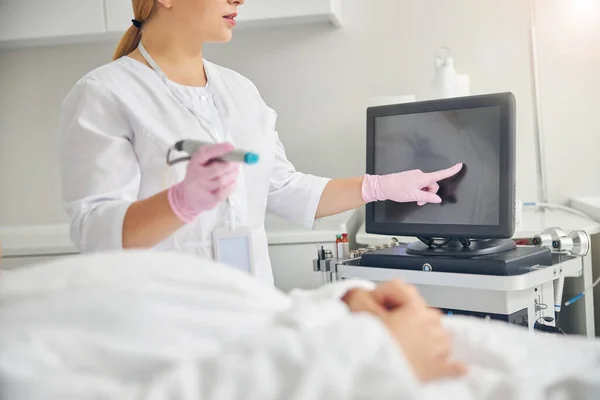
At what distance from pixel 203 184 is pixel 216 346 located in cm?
40

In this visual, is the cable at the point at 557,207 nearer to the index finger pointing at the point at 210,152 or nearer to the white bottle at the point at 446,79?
the white bottle at the point at 446,79

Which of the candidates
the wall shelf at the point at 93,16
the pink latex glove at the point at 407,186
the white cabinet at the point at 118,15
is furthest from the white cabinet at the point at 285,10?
the pink latex glove at the point at 407,186

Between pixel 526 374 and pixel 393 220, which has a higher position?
pixel 393 220

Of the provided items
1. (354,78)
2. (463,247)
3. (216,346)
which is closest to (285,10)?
(354,78)

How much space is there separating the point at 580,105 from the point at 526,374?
5.44ft

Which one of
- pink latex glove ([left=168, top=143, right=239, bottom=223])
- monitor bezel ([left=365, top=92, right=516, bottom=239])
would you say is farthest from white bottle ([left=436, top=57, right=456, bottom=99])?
pink latex glove ([left=168, top=143, right=239, bottom=223])

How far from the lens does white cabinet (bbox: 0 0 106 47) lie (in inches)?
85.2

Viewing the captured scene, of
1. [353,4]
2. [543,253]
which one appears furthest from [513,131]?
[353,4]

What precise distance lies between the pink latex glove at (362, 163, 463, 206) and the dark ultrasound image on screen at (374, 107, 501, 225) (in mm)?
22

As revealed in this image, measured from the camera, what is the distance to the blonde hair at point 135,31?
52.2 inches

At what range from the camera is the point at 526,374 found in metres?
0.67

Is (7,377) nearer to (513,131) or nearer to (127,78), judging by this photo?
(127,78)

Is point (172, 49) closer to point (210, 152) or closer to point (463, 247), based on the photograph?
point (210, 152)

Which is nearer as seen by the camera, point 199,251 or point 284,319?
A: point 284,319
